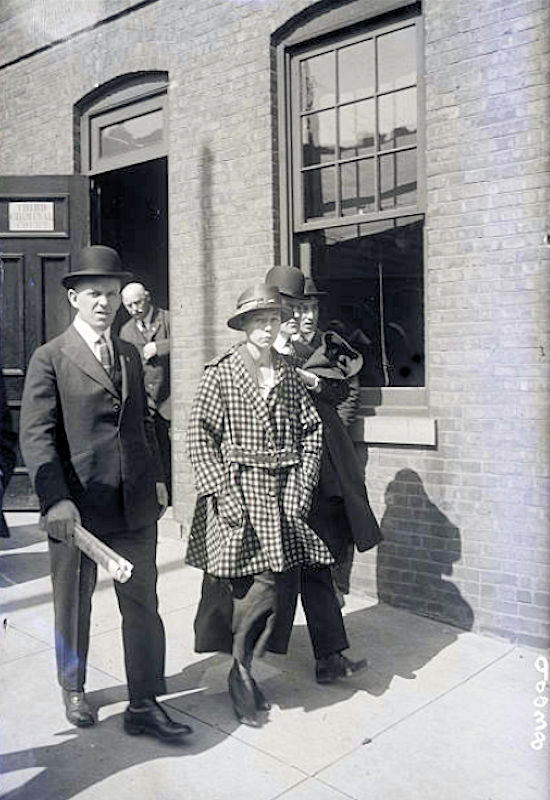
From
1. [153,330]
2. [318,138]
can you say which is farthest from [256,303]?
[153,330]

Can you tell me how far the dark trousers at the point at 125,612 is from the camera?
3.34m

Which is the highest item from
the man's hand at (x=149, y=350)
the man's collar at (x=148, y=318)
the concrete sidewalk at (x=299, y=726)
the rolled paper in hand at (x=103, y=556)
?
the man's collar at (x=148, y=318)

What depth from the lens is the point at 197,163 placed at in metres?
5.81

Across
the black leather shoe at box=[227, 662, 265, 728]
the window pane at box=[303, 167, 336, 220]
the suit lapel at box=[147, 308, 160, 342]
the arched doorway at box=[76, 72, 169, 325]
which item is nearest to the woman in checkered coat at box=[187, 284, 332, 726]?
the black leather shoe at box=[227, 662, 265, 728]

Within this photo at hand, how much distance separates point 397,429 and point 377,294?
1.02 metres

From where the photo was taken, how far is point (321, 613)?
384 centimetres

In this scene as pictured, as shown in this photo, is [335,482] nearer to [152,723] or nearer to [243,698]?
[243,698]

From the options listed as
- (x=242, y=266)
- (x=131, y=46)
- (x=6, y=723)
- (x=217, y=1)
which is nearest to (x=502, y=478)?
(x=242, y=266)

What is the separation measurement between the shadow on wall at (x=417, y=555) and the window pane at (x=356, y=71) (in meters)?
2.54

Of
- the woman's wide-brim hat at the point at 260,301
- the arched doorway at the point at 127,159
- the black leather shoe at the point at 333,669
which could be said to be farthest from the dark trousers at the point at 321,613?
the arched doorway at the point at 127,159

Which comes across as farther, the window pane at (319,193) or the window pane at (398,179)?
the window pane at (319,193)

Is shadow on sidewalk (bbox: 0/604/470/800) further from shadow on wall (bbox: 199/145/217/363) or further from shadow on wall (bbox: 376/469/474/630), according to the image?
shadow on wall (bbox: 199/145/217/363)

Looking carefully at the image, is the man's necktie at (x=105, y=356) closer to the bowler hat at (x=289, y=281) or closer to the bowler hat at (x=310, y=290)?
the bowler hat at (x=289, y=281)

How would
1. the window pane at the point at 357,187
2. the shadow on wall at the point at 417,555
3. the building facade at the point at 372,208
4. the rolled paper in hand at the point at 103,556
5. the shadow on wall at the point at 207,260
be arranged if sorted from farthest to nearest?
1. the shadow on wall at the point at 207,260
2. the window pane at the point at 357,187
3. the shadow on wall at the point at 417,555
4. the building facade at the point at 372,208
5. the rolled paper in hand at the point at 103,556
